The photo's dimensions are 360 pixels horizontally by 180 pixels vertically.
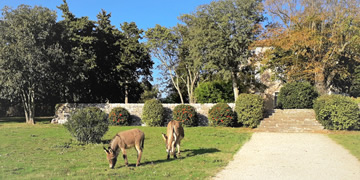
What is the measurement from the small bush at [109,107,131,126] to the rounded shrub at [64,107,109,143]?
9883mm

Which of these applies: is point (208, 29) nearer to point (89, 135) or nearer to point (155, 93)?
point (89, 135)

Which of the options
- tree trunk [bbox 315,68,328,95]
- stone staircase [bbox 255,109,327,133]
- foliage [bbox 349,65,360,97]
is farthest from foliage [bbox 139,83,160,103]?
stone staircase [bbox 255,109,327,133]

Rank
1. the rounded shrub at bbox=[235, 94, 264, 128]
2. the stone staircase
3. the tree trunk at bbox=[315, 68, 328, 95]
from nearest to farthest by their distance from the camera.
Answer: the stone staircase → the rounded shrub at bbox=[235, 94, 264, 128] → the tree trunk at bbox=[315, 68, 328, 95]

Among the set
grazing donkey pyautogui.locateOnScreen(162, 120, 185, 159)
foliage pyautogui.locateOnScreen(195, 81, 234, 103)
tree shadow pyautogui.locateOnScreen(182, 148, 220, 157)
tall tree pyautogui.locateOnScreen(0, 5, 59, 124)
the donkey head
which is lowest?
tree shadow pyautogui.locateOnScreen(182, 148, 220, 157)

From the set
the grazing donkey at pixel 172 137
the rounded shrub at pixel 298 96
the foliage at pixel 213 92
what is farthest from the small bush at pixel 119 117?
the grazing donkey at pixel 172 137

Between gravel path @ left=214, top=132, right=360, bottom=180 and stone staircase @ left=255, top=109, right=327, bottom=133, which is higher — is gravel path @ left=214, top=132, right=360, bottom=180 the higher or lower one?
the lower one

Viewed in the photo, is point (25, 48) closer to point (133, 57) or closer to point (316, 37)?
point (133, 57)

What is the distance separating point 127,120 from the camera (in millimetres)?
22641

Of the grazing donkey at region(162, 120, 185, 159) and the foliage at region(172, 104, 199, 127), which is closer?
the grazing donkey at region(162, 120, 185, 159)

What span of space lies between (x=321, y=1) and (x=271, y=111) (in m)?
10.4

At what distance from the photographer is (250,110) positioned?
19719mm

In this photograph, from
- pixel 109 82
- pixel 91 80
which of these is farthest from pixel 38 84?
pixel 109 82

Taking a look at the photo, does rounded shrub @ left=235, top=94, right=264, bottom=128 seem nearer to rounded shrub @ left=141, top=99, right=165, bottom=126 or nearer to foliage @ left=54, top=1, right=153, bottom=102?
rounded shrub @ left=141, top=99, right=165, bottom=126

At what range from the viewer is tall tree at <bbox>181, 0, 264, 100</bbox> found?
25.0 meters
